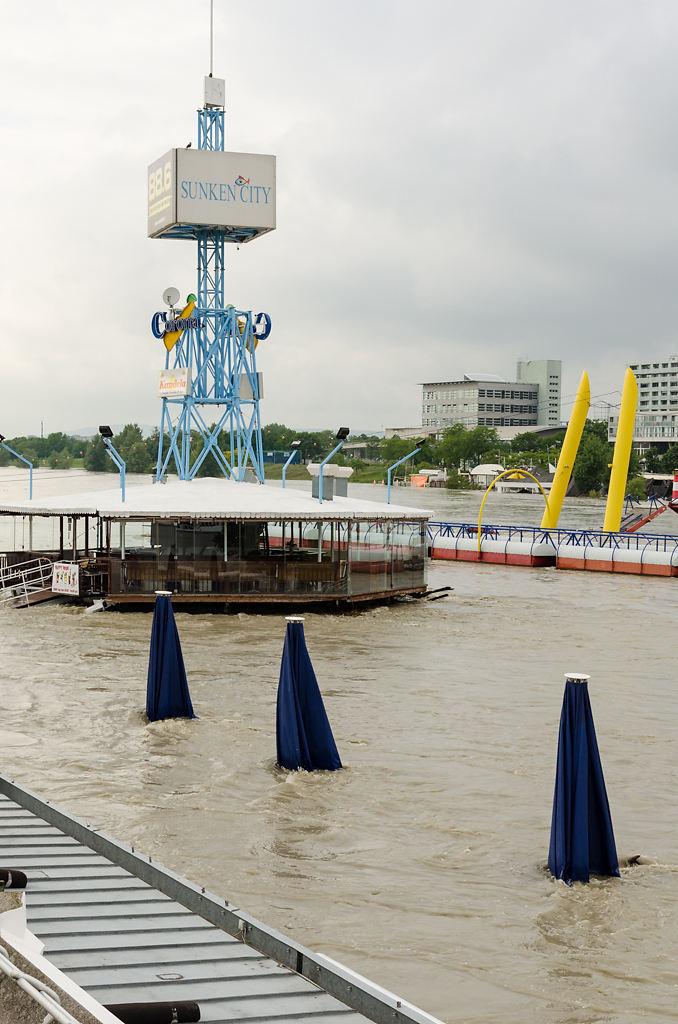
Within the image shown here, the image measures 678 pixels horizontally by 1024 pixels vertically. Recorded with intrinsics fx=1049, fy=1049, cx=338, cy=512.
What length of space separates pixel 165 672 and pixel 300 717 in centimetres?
394

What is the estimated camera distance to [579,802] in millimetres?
10828

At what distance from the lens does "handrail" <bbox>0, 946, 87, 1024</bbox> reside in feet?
12.6

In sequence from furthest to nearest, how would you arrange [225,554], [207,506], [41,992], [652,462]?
[652,462], [207,506], [225,554], [41,992]

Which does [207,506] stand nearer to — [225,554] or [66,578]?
[225,554]

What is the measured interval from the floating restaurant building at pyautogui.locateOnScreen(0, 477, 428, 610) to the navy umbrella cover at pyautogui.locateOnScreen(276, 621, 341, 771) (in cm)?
1665

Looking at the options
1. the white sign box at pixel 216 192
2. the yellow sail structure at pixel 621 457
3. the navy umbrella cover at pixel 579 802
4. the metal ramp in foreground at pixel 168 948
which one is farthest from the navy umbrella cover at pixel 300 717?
the yellow sail structure at pixel 621 457

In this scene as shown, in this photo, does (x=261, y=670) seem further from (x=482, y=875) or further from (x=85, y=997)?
(x=85, y=997)

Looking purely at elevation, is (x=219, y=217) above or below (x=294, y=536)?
above

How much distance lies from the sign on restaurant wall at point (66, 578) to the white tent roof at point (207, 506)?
166 cm

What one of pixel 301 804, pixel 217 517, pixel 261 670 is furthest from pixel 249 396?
pixel 301 804

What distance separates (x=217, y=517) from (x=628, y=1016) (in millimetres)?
23764

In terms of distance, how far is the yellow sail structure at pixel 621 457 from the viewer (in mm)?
63000

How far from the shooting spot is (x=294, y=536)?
3706 cm

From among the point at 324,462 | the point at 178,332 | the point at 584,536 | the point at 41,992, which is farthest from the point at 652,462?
the point at 41,992
